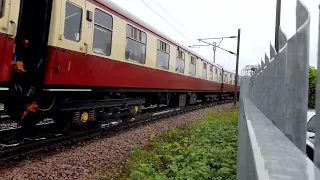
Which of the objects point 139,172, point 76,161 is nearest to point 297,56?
point 139,172

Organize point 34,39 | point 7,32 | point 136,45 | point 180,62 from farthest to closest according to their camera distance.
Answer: point 180,62, point 136,45, point 34,39, point 7,32

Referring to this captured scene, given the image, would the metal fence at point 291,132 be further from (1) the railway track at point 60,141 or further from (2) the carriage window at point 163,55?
(2) the carriage window at point 163,55

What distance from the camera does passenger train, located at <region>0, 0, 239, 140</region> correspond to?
5.66 m

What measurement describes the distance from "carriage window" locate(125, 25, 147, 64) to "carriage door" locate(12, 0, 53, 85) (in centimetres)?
284

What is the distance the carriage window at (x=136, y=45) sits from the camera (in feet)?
28.2

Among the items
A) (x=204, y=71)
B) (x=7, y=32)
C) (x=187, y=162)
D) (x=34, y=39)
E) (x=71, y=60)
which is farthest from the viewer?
(x=204, y=71)

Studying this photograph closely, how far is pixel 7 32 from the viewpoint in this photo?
4.86 m

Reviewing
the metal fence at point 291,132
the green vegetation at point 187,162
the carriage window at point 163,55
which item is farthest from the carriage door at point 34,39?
the carriage window at point 163,55

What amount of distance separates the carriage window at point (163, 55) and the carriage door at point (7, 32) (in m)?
6.38

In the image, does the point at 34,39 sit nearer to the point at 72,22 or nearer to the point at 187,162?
the point at 72,22

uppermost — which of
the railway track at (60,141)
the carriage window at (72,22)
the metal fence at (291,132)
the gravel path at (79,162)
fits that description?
the carriage window at (72,22)

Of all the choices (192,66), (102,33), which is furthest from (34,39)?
(192,66)

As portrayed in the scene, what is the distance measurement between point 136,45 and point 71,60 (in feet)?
10.3

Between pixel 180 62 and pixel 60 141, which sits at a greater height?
pixel 180 62
